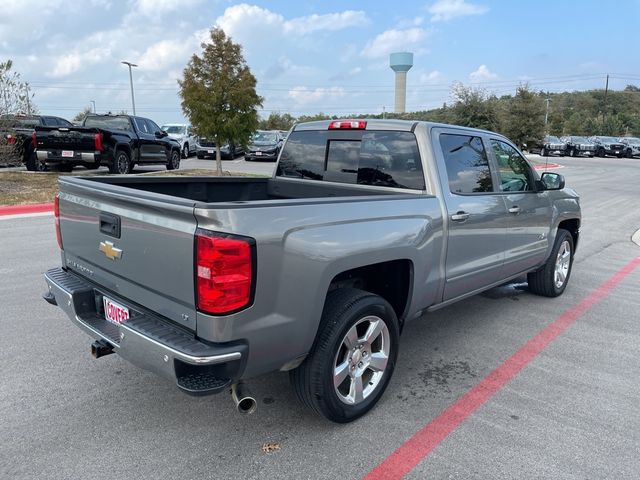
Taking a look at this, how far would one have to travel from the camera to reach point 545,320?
16.6 feet

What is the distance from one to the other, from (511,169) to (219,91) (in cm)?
1265

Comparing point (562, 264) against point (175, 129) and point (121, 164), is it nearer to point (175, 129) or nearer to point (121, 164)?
point (121, 164)

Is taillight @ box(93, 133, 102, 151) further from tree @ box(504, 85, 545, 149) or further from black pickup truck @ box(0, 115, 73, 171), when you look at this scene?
tree @ box(504, 85, 545, 149)

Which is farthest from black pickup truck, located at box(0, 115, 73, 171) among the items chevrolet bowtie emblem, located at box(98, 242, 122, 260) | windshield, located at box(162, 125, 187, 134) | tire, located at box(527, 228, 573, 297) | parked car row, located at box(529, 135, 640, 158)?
parked car row, located at box(529, 135, 640, 158)

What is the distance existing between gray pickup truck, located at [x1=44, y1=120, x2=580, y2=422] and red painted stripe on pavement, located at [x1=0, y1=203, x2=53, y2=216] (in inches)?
305

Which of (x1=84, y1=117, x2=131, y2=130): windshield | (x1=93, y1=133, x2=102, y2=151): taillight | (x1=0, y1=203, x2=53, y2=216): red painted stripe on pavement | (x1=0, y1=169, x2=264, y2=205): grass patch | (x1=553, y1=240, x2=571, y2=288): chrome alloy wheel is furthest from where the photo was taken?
(x1=84, y1=117, x2=131, y2=130): windshield

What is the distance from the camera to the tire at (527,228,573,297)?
5547 millimetres

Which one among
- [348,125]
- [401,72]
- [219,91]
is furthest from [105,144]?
[401,72]

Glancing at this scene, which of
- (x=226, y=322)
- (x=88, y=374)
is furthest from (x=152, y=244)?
(x=88, y=374)

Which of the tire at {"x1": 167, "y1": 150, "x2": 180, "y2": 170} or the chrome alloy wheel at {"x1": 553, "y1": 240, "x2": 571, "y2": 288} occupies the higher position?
the tire at {"x1": 167, "y1": 150, "x2": 180, "y2": 170}

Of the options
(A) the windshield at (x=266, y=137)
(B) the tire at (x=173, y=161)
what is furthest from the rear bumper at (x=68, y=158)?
(A) the windshield at (x=266, y=137)

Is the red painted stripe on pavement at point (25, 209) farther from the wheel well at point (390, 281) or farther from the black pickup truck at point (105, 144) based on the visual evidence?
the wheel well at point (390, 281)

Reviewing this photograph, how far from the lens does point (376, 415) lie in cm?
325

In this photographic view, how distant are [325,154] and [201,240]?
2.17 m
